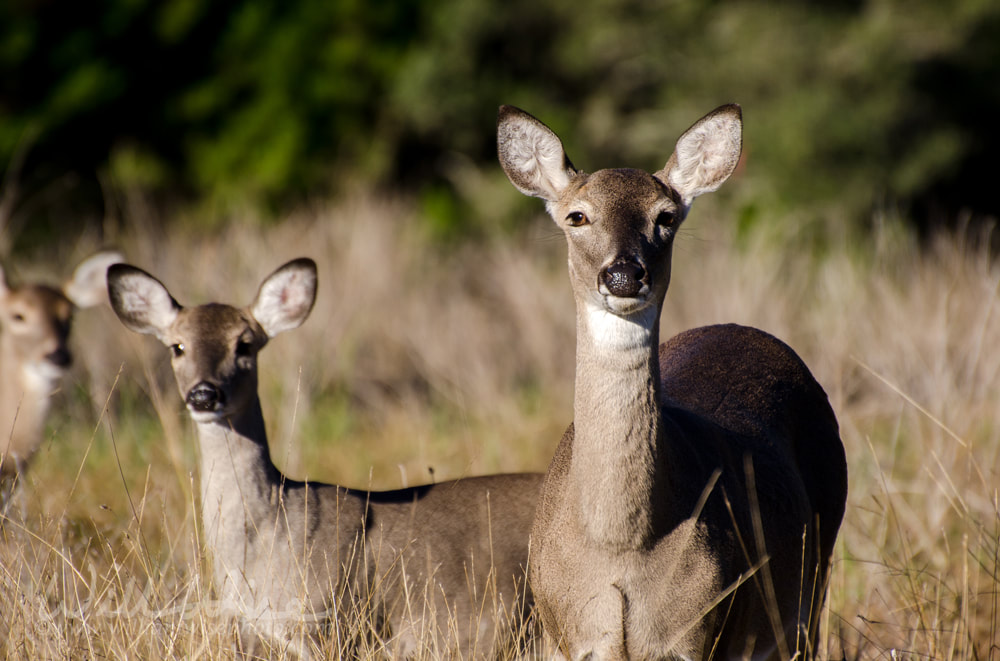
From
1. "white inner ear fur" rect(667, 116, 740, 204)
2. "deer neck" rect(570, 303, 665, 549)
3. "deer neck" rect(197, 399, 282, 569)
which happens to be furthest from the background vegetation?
"white inner ear fur" rect(667, 116, 740, 204)

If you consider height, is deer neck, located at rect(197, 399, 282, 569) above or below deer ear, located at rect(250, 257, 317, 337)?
below

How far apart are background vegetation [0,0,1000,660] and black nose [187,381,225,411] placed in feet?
0.97

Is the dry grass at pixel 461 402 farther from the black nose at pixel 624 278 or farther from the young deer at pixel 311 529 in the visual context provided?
the black nose at pixel 624 278

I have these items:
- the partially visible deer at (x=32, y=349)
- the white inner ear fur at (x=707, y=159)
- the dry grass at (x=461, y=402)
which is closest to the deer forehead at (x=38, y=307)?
the partially visible deer at (x=32, y=349)

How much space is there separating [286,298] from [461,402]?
3.52 meters

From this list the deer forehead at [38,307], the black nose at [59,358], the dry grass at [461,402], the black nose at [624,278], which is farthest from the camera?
the deer forehead at [38,307]

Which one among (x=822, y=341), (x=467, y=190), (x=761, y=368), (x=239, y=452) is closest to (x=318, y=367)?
(x=822, y=341)

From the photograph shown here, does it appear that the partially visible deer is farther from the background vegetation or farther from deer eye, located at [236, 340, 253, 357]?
deer eye, located at [236, 340, 253, 357]

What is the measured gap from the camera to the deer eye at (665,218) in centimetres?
351

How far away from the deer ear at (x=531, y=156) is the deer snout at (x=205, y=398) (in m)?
1.40

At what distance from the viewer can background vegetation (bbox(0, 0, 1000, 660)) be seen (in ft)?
15.9

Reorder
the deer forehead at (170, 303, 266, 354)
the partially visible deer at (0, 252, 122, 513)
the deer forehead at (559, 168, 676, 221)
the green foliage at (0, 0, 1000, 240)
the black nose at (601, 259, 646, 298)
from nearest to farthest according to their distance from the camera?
the black nose at (601, 259, 646, 298), the deer forehead at (559, 168, 676, 221), the deer forehead at (170, 303, 266, 354), the partially visible deer at (0, 252, 122, 513), the green foliage at (0, 0, 1000, 240)

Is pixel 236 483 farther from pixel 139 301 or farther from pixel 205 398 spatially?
pixel 139 301

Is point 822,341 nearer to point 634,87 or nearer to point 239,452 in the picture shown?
point 239,452
